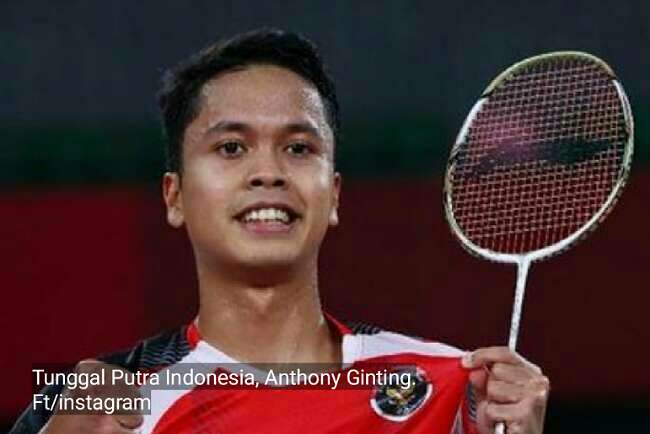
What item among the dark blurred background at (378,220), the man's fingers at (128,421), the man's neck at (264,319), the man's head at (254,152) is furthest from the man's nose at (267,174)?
the dark blurred background at (378,220)

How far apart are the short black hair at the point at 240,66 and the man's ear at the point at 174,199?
2 centimetres

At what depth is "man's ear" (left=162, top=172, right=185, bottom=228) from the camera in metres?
3.21

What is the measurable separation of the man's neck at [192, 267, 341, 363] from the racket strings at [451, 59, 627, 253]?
1.08ft

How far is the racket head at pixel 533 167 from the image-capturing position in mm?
3227

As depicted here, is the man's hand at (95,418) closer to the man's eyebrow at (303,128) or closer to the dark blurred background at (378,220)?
the man's eyebrow at (303,128)

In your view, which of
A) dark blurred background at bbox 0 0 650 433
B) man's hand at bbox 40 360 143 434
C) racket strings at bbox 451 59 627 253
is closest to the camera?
man's hand at bbox 40 360 143 434

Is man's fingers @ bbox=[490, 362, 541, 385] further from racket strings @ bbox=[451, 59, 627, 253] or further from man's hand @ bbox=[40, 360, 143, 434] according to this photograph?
man's hand @ bbox=[40, 360, 143, 434]

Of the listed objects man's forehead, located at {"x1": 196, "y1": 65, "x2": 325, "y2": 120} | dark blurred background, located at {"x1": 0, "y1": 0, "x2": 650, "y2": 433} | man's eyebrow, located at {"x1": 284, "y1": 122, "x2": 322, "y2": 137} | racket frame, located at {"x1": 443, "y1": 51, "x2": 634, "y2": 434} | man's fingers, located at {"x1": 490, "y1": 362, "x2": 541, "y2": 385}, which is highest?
man's forehead, located at {"x1": 196, "y1": 65, "x2": 325, "y2": 120}

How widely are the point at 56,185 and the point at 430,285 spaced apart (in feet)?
3.71

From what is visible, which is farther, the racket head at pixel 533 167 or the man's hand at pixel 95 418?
the racket head at pixel 533 167

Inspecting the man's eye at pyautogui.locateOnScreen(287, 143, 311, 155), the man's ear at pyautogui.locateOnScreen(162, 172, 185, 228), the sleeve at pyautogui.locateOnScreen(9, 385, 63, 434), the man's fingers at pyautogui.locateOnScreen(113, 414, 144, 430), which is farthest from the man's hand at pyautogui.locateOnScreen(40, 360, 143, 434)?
the man's eye at pyautogui.locateOnScreen(287, 143, 311, 155)

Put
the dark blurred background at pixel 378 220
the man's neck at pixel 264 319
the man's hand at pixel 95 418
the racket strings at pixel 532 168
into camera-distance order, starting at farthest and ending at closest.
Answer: the dark blurred background at pixel 378 220
the racket strings at pixel 532 168
the man's neck at pixel 264 319
the man's hand at pixel 95 418

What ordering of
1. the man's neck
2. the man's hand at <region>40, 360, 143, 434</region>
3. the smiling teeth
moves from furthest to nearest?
the man's neck < the smiling teeth < the man's hand at <region>40, 360, 143, 434</region>

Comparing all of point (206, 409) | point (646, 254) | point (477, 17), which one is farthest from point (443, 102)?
point (206, 409)
